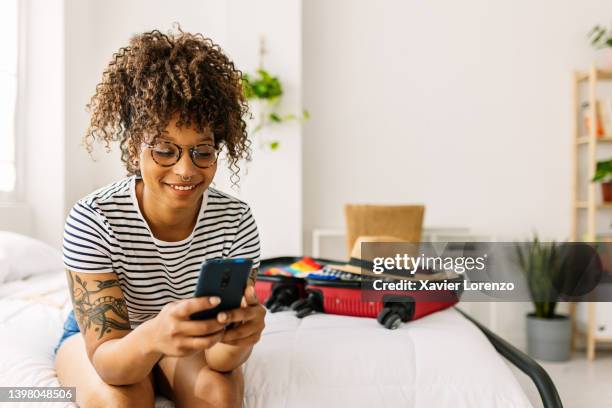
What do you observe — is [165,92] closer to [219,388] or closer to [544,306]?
[219,388]

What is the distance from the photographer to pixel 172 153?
1.05 metres

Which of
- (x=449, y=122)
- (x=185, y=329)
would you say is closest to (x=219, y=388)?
(x=185, y=329)

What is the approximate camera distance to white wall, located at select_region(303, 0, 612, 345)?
3.46 metres

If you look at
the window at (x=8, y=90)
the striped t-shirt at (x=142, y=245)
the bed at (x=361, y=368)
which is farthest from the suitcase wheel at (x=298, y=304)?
the window at (x=8, y=90)

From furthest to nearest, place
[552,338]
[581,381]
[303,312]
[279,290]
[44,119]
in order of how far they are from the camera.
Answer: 1. [552,338]
2. [44,119]
3. [581,381]
4. [279,290]
5. [303,312]

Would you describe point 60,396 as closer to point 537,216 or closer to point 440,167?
point 440,167

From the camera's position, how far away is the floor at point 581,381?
8.13 feet

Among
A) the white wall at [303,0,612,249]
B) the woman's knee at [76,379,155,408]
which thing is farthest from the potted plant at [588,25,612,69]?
the woman's knee at [76,379,155,408]

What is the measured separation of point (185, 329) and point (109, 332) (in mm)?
244

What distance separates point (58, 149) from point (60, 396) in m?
2.17

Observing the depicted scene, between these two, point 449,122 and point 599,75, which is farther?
point 449,122

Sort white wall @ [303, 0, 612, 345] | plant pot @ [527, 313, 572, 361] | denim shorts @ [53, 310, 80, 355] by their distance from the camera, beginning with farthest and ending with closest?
1. white wall @ [303, 0, 612, 345]
2. plant pot @ [527, 313, 572, 361]
3. denim shorts @ [53, 310, 80, 355]

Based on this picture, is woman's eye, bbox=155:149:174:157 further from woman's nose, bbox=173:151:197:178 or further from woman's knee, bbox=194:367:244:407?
woman's knee, bbox=194:367:244:407

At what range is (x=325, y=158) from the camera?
347 cm
